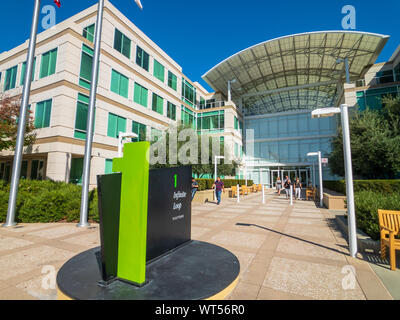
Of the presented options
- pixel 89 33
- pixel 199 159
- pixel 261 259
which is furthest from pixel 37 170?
pixel 261 259

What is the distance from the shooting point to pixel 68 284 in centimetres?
246

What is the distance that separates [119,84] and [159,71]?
23.3 feet

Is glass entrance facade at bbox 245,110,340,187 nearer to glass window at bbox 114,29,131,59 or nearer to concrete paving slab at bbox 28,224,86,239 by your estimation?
glass window at bbox 114,29,131,59

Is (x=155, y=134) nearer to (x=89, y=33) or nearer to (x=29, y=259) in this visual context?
(x=89, y=33)

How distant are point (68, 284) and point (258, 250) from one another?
3.81 metres

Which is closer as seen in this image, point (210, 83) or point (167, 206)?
point (167, 206)

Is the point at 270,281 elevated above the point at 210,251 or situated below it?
below

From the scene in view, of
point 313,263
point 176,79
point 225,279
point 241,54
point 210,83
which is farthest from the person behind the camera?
point 210,83

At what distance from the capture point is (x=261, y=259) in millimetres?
4363

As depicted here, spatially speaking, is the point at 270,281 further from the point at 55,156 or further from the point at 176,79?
the point at 176,79

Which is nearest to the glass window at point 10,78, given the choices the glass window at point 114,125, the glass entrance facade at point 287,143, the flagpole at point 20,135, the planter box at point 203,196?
the glass window at point 114,125

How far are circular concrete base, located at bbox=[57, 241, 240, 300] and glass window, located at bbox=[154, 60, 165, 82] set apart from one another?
24392 mm

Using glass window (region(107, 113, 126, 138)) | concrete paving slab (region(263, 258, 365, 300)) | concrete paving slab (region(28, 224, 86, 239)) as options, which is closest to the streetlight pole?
concrete paving slab (region(263, 258, 365, 300))

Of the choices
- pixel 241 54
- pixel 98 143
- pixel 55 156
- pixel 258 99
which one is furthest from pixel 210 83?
pixel 55 156
